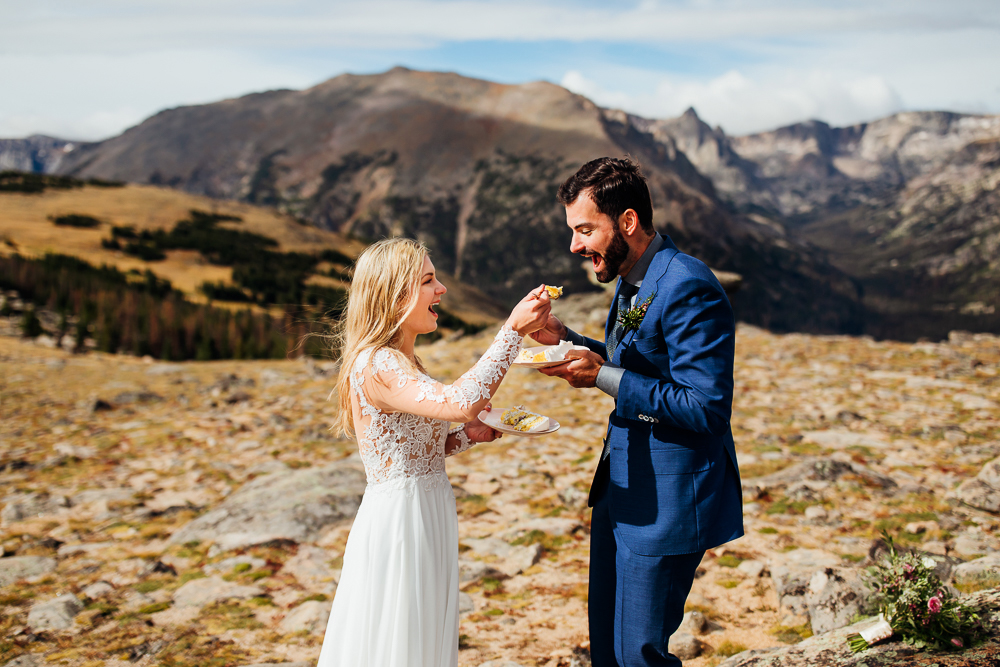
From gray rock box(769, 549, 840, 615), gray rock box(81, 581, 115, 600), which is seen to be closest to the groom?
gray rock box(769, 549, 840, 615)

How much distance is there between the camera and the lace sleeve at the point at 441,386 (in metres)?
3.03

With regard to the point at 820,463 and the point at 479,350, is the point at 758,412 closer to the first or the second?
the point at 820,463

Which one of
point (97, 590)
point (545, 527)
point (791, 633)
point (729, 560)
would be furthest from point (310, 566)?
point (791, 633)

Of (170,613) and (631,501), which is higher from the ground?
(631,501)

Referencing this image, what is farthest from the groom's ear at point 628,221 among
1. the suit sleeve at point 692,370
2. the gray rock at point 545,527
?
the gray rock at point 545,527

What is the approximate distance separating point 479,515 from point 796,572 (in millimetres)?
3431

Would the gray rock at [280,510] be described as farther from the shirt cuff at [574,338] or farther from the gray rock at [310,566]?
the shirt cuff at [574,338]

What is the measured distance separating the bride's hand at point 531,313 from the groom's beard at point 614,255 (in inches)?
13.0

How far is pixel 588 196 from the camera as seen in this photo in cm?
327

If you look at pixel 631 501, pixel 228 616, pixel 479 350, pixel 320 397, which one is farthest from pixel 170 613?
pixel 479 350

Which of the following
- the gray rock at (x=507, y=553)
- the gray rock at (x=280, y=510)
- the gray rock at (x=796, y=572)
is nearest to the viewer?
the gray rock at (x=796, y=572)

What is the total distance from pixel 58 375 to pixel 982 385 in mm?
19895

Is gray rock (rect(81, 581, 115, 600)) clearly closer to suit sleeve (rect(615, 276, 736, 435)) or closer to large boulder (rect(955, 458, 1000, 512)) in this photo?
suit sleeve (rect(615, 276, 736, 435))

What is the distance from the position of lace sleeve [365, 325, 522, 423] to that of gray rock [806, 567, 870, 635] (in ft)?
10.6
